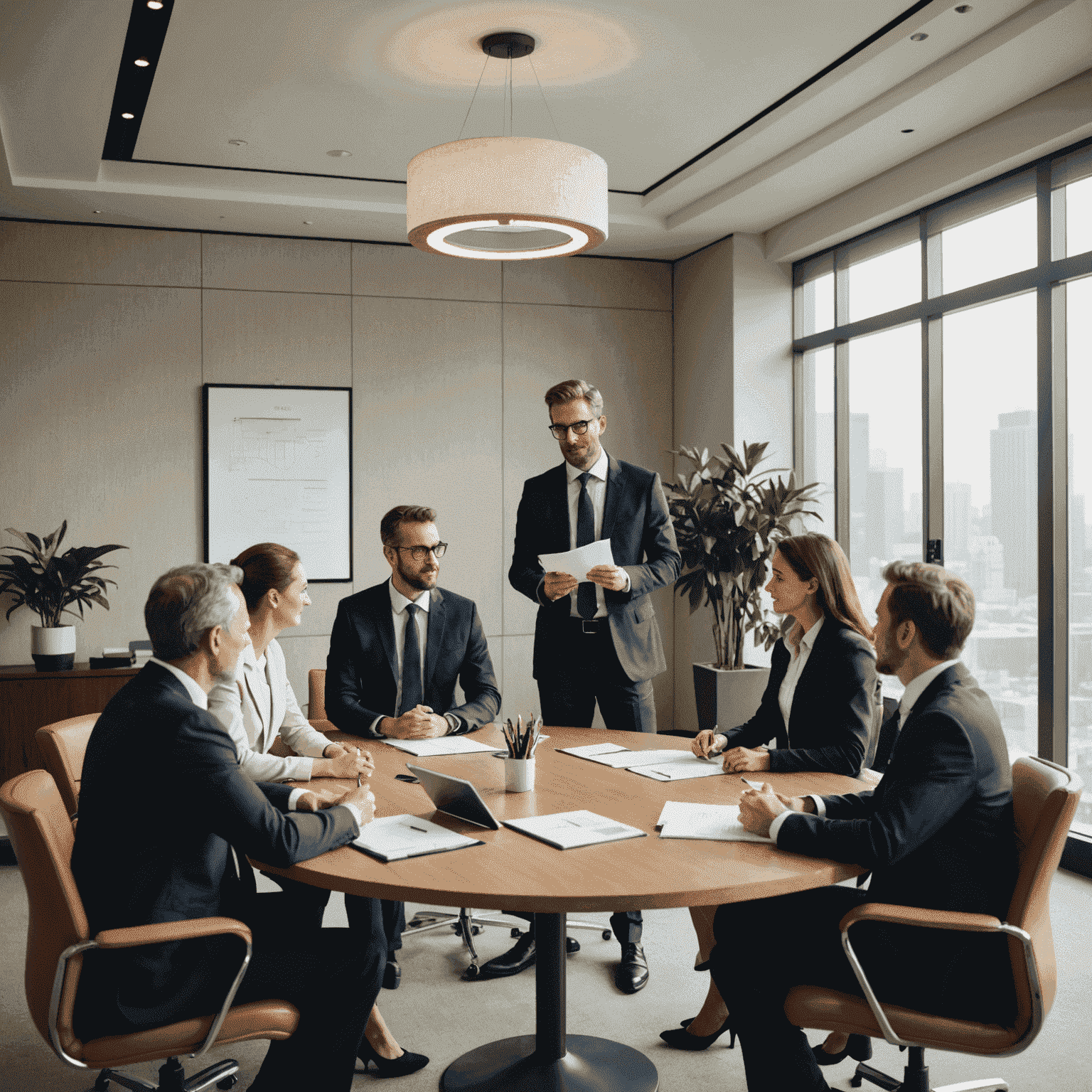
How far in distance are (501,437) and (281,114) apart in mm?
2619

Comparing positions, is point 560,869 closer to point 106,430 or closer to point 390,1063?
point 390,1063

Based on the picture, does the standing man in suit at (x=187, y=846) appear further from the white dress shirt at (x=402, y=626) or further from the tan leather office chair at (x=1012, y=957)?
the white dress shirt at (x=402, y=626)

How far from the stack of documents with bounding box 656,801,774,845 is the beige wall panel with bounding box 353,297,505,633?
14.9 ft

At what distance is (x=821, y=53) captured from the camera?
4266 millimetres

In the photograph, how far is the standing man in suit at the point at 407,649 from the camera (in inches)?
132

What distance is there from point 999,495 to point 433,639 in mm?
3001

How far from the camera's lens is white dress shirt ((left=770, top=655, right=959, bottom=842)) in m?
2.08

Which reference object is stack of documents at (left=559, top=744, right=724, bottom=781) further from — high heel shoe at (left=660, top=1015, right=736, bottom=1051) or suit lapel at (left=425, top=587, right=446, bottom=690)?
high heel shoe at (left=660, top=1015, right=736, bottom=1051)

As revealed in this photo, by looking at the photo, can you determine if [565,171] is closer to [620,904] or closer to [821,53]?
[821,53]

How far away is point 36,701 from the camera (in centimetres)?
539

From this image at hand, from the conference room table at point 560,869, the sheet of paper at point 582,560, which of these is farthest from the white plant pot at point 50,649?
the sheet of paper at point 582,560

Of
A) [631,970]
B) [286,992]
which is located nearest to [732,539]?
[631,970]

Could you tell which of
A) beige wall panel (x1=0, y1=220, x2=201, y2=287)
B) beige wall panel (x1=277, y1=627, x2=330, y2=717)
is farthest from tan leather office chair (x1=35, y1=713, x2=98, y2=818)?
beige wall panel (x1=0, y1=220, x2=201, y2=287)

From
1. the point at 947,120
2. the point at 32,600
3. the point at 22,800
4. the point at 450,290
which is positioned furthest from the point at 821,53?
the point at 32,600
